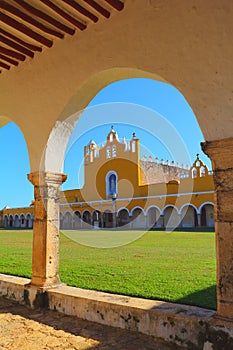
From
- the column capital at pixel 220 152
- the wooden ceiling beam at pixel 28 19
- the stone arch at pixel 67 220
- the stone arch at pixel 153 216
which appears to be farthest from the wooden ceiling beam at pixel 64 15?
the stone arch at pixel 67 220

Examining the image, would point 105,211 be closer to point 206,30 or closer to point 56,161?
point 56,161

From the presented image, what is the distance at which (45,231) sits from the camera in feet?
12.8

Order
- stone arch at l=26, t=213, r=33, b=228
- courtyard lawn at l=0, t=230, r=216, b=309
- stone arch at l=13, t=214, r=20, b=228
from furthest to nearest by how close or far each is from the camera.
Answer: stone arch at l=13, t=214, r=20, b=228 < stone arch at l=26, t=213, r=33, b=228 < courtyard lawn at l=0, t=230, r=216, b=309

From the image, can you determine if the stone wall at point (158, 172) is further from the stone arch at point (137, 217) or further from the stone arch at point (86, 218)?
the stone arch at point (86, 218)

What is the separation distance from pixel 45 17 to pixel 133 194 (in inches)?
907

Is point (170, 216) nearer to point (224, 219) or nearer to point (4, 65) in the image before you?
point (4, 65)

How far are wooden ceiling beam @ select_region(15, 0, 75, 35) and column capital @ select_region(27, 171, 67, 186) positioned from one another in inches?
64.3

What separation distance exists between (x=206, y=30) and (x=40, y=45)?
222cm

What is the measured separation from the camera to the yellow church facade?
22469 mm

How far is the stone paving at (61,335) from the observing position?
264 cm

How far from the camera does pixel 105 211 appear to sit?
26.7 m

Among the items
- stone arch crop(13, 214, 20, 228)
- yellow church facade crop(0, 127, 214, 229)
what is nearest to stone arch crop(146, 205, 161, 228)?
yellow church facade crop(0, 127, 214, 229)

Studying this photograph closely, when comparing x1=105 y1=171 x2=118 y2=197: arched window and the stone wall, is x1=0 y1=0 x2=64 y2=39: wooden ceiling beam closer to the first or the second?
the stone wall

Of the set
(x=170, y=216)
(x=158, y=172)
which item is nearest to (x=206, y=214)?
(x=170, y=216)
